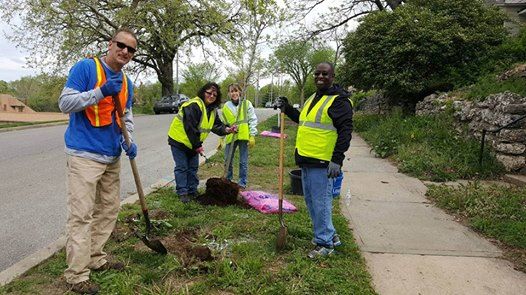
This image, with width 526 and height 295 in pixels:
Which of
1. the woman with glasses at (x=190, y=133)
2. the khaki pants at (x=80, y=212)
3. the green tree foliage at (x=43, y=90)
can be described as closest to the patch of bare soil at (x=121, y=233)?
the khaki pants at (x=80, y=212)

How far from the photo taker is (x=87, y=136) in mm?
2973

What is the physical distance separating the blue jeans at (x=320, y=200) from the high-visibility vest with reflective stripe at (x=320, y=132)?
164 mm

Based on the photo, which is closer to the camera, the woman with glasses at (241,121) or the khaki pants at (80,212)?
the khaki pants at (80,212)

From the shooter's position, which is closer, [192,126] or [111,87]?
[111,87]

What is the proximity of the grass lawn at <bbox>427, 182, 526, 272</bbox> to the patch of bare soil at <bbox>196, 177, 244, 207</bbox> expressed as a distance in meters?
3.00

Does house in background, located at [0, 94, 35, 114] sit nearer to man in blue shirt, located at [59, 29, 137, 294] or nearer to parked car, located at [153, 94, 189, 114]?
parked car, located at [153, 94, 189, 114]

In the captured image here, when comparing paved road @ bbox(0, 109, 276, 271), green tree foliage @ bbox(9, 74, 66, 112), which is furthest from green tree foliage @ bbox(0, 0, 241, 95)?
paved road @ bbox(0, 109, 276, 271)

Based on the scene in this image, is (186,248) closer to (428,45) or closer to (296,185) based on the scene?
(296,185)

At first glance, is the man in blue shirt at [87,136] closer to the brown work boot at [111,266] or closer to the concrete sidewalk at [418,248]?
the brown work boot at [111,266]

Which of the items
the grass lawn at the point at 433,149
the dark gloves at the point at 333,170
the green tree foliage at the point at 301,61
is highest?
the green tree foliage at the point at 301,61

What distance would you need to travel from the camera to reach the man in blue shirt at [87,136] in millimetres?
2865

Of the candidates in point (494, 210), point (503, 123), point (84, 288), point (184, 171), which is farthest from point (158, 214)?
point (503, 123)

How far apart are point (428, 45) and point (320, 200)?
9238 mm

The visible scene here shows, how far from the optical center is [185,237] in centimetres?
410
